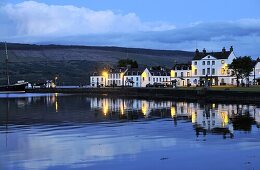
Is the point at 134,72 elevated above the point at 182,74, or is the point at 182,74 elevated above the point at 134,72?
the point at 134,72

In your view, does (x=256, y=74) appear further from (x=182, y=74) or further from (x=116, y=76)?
(x=116, y=76)

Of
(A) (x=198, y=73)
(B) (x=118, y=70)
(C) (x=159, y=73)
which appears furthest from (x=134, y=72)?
(A) (x=198, y=73)

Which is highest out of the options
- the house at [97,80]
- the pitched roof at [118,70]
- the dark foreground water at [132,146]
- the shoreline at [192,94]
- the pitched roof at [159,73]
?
the pitched roof at [118,70]

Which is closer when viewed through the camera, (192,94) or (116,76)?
(192,94)

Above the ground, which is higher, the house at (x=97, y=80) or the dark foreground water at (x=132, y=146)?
the house at (x=97, y=80)

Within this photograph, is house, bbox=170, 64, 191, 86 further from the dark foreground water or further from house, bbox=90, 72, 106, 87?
the dark foreground water

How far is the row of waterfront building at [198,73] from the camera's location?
136 meters

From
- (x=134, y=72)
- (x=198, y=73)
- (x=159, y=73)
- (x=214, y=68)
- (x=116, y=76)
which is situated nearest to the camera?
(x=214, y=68)

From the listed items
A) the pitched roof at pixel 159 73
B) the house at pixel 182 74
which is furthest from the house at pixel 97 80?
the house at pixel 182 74

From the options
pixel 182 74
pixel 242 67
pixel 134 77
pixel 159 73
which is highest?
pixel 242 67

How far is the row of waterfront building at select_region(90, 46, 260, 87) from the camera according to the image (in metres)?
136

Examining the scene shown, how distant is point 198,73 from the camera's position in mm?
140625

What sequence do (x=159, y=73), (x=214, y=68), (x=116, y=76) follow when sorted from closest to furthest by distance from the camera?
1. (x=214, y=68)
2. (x=159, y=73)
3. (x=116, y=76)

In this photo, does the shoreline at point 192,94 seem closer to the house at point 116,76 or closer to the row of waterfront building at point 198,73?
the row of waterfront building at point 198,73
